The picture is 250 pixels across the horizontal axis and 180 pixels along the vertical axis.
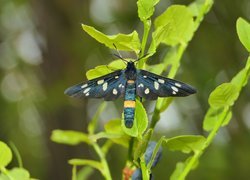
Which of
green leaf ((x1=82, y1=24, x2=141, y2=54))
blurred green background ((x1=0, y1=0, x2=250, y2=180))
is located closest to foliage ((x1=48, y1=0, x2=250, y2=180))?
green leaf ((x1=82, y1=24, x2=141, y2=54))

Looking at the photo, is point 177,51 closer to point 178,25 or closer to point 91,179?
point 178,25

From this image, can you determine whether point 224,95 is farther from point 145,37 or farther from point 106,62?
point 106,62

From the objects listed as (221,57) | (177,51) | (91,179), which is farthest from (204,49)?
(177,51)

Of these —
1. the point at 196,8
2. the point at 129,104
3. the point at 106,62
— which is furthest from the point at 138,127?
the point at 106,62

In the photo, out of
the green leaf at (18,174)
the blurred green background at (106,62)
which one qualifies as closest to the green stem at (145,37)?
the green leaf at (18,174)

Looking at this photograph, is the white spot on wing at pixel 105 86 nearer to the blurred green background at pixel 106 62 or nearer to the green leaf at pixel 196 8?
the green leaf at pixel 196 8
